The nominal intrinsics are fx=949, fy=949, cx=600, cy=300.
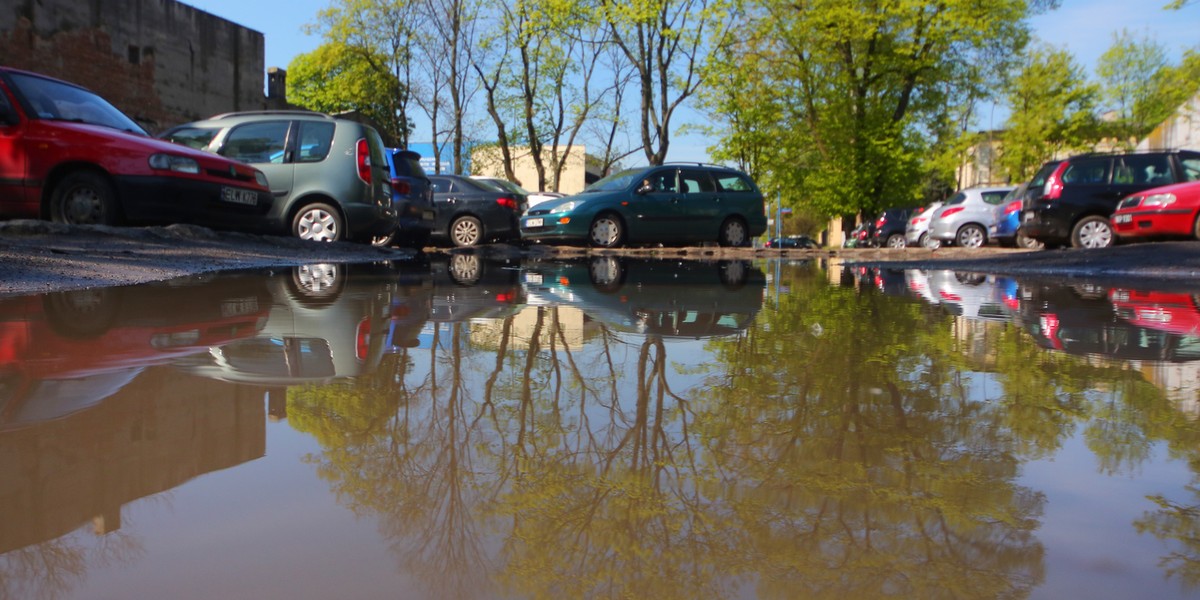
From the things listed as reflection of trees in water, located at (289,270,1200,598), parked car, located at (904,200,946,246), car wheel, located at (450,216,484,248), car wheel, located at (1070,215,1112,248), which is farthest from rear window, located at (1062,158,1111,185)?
reflection of trees in water, located at (289,270,1200,598)

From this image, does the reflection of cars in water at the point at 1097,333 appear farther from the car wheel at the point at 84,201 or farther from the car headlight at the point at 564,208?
the car headlight at the point at 564,208

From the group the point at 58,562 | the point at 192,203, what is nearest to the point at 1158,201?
the point at 192,203

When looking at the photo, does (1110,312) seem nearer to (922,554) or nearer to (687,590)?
(922,554)

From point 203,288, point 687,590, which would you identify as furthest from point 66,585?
point 203,288

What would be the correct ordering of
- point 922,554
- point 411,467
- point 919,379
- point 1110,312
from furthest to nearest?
point 1110,312
point 919,379
point 411,467
point 922,554

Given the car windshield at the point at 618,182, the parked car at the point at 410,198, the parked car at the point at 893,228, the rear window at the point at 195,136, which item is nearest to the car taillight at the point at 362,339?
the rear window at the point at 195,136

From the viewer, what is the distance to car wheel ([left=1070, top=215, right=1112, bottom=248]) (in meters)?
15.2

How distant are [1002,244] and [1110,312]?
58.0ft

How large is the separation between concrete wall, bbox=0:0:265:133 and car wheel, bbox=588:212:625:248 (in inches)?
537

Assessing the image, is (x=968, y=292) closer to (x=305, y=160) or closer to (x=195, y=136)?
(x=305, y=160)

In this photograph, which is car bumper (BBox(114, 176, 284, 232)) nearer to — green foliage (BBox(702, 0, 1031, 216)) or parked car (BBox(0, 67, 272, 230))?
parked car (BBox(0, 67, 272, 230))

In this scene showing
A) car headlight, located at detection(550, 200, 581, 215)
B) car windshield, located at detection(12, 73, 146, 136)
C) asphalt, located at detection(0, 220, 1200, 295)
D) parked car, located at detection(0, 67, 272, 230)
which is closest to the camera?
asphalt, located at detection(0, 220, 1200, 295)

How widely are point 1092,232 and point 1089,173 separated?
96cm

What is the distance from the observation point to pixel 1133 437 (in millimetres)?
2432
